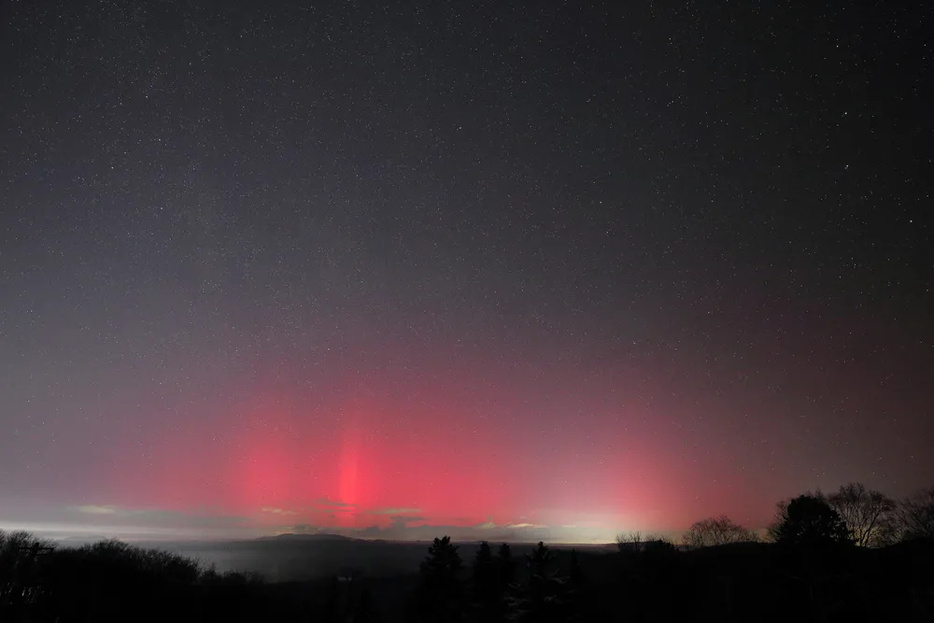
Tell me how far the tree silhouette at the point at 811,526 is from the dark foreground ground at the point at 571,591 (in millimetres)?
1175

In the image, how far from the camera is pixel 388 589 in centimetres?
15412

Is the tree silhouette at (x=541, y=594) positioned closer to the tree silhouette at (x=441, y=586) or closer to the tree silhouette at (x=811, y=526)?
the tree silhouette at (x=441, y=586)

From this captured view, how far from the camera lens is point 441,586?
1672 inches

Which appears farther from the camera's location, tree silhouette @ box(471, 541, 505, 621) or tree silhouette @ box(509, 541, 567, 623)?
tree silhouette @ box(471, 541, 505, 621)

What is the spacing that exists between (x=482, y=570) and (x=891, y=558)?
44.7 m

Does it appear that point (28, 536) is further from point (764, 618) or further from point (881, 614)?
point (881, 614)

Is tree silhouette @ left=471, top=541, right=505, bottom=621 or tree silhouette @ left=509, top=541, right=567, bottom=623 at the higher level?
tree silhouette @ left=509, top=541, right=567, bottom=623

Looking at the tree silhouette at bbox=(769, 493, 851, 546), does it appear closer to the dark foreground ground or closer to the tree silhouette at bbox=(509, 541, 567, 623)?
the dark foreground ground

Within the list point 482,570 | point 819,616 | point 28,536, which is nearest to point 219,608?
point 28,536

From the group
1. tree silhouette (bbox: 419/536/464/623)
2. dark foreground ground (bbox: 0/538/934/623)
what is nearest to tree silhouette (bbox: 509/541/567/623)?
dark foreground ground (bbox: 0/538/934/623)

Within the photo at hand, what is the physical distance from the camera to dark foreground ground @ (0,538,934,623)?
4234cm

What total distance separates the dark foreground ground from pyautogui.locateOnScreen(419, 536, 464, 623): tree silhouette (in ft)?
0.26

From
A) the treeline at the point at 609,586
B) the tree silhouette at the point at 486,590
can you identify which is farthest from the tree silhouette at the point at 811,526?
the tree silhouette at the point at 486,590

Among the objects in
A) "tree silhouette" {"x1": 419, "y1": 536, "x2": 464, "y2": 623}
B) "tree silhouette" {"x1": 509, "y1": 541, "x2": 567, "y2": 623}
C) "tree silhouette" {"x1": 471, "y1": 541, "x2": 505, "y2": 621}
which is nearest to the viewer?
"tree silhouette" {"x1": 509, "y1": 541, "x2": 567, "y2": 623}
